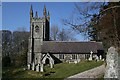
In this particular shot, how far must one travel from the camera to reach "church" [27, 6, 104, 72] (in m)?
58.5

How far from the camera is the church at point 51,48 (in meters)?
58.5

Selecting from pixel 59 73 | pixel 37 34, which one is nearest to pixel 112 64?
pixel 59 73

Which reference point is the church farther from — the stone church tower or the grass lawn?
the grass lawn

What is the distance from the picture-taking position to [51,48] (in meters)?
60.6

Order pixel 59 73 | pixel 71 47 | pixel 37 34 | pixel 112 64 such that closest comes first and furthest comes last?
pixel 112 64
pixel 59 73
pixel 71 47
pixel 37 34

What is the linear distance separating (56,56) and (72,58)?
3.70m

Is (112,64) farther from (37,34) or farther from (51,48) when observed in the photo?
(37,34)

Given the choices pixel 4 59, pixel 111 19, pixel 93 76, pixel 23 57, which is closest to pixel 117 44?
pixel 111 19

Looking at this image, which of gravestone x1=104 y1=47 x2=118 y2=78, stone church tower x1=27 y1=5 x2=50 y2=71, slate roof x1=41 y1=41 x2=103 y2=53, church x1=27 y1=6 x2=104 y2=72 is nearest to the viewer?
gravestone x1=104 y1=47 x2=118 y2=78

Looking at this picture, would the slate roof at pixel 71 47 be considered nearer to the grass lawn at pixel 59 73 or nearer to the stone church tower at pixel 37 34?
the stone church tower at pixel 37 34

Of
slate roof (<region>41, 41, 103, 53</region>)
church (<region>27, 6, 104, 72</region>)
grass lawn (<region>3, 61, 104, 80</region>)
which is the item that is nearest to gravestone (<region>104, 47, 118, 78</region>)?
grass lawn (<region>3, 61, 104, 80</region>)

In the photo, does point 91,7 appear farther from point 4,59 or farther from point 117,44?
point 4,59

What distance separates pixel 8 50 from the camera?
66.6 m

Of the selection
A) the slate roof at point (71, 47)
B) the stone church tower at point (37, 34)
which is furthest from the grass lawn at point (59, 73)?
the stone church tower at point (37, 34)
